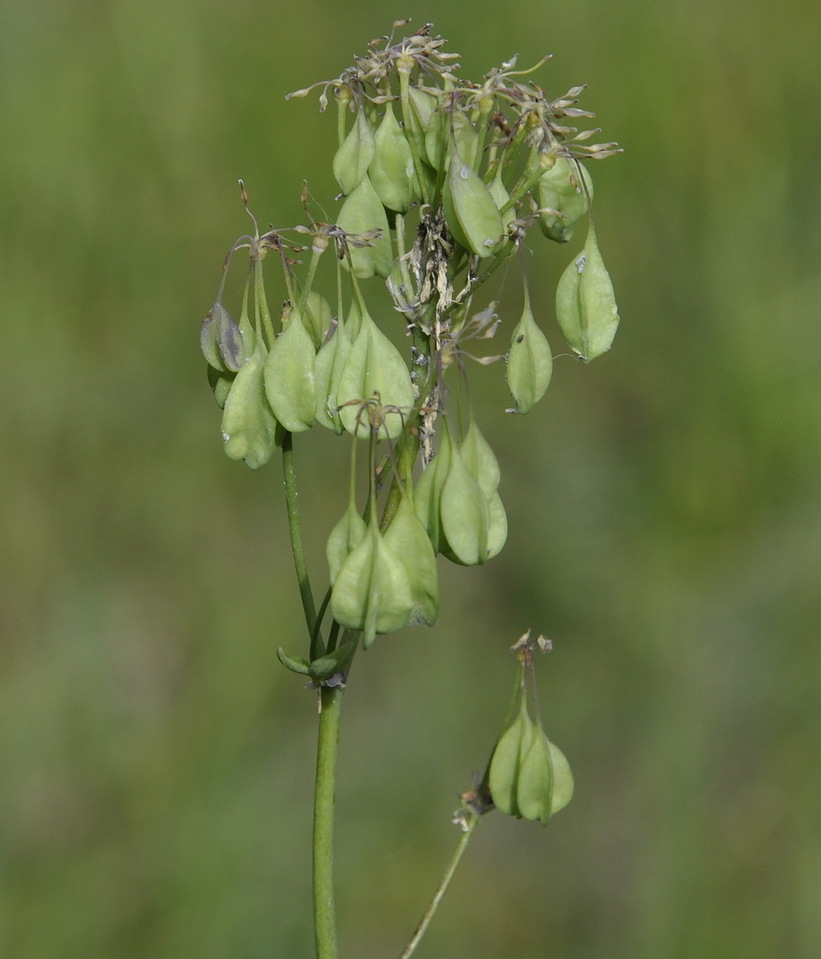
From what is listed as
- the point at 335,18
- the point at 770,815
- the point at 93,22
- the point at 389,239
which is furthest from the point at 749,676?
the point at 93,22

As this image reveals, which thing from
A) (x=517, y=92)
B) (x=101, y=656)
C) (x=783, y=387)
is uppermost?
(x=517, y=92)

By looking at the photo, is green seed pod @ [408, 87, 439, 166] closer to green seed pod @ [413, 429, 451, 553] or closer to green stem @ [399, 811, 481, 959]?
green seed pod @ [413, 429, 451, 553]

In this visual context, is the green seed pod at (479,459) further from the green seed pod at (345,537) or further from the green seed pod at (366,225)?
the green seed pod at (366,225)

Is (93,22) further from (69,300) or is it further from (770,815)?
(770,815)

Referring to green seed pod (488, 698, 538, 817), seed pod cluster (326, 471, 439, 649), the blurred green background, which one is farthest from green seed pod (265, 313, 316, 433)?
the blurred green background

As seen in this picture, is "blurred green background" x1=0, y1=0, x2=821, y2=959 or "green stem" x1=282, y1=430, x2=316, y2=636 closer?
"green stem" x1=282, y1=430, x2=316, y2=636

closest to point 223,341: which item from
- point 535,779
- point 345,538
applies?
point 345,538
